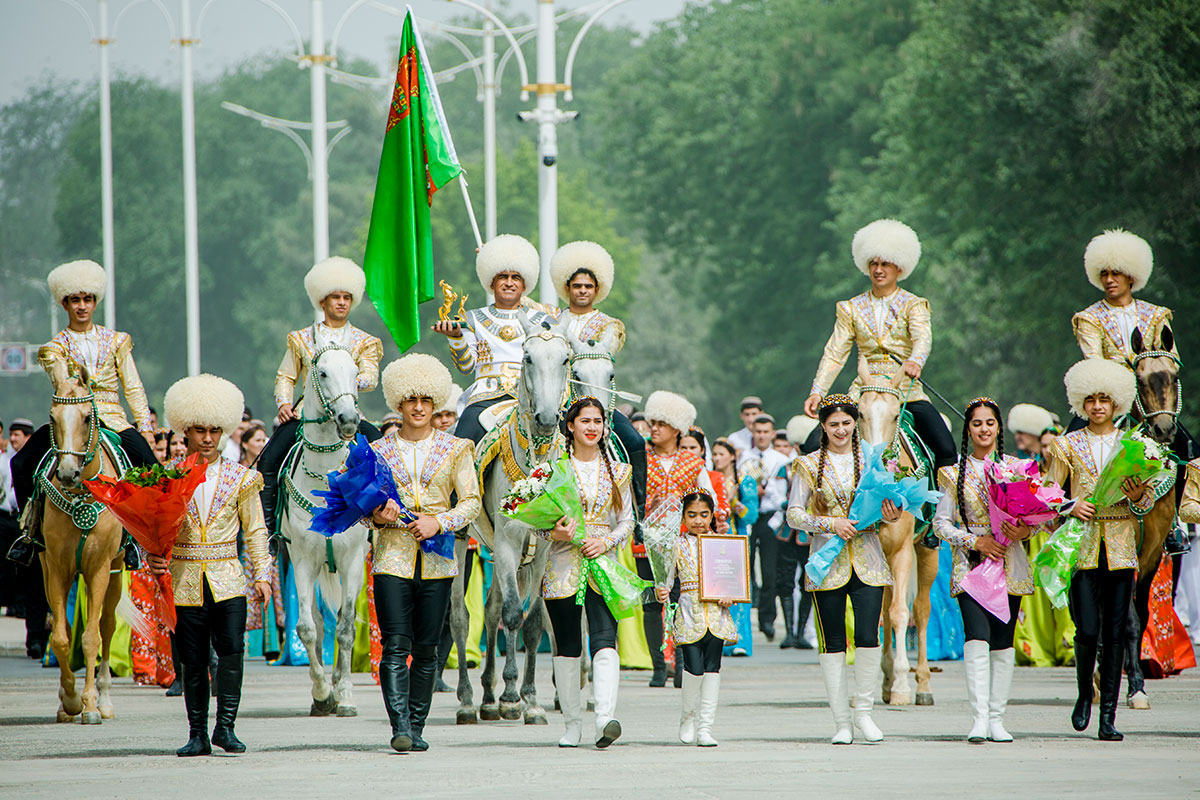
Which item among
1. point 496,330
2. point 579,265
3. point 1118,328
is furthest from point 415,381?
point 1118,328

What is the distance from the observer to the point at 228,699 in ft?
36.0

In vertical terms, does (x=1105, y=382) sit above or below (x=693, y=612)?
above

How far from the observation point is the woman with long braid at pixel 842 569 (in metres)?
11.3

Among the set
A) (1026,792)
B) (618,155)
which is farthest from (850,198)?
(1026,792)

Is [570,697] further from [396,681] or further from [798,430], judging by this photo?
[798,430]

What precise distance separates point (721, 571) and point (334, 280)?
181 inches

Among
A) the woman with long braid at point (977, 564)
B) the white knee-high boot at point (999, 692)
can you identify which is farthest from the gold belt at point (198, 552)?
the white knee-high boot at point (999, 692)

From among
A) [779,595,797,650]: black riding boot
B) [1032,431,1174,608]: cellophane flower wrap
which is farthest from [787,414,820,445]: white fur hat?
[1032,431,1174,608]: cellophane flower wrap

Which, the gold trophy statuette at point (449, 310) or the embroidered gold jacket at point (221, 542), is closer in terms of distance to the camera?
the embroidered gold jacket at point (221, 542)

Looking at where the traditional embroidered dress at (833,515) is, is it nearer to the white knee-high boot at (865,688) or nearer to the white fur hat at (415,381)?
the white knee-high boot at (865,688)

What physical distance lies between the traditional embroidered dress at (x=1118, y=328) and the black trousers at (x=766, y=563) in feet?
23.7

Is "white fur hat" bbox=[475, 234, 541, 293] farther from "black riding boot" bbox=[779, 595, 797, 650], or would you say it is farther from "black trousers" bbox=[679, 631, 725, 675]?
"black riding boot" bbox=[779, 595, 797, 650]

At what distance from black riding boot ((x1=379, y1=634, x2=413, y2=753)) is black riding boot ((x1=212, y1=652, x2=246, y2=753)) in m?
0.86

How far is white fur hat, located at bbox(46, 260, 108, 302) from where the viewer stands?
13.6 metres
